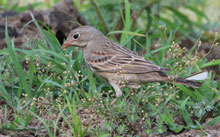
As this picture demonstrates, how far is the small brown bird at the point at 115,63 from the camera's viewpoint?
5539 millimetres

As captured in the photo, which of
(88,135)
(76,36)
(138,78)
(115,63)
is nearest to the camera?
Result: (88,135)

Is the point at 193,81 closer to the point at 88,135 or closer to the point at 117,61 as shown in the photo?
the point at 117,61

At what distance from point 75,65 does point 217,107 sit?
2.19 metres

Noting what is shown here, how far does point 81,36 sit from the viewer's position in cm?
650

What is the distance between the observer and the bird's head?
21.1ft

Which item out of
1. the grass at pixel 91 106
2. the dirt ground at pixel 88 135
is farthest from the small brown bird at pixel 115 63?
the dirt ground at pixel 88 135

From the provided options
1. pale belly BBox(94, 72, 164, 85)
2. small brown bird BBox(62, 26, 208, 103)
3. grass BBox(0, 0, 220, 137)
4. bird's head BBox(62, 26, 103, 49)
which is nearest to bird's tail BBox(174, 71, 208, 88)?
small brown bird BBox(62, 26, 208, 103)

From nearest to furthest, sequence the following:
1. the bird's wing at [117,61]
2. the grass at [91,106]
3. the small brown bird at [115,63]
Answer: the grass at [91,106]
the small brown bird at [115,63]
the bird's wing at [117,61]

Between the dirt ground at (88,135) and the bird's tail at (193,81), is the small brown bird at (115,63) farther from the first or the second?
the dirt ground at (88,135)

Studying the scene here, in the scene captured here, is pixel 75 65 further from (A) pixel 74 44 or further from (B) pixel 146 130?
(B) pixel 146 130

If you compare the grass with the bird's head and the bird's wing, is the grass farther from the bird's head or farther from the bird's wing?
the bird's head

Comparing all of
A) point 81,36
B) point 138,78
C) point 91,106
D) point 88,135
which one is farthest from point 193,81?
point 81,36

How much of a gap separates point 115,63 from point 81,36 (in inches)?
33.9

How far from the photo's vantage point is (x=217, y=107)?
531cm
